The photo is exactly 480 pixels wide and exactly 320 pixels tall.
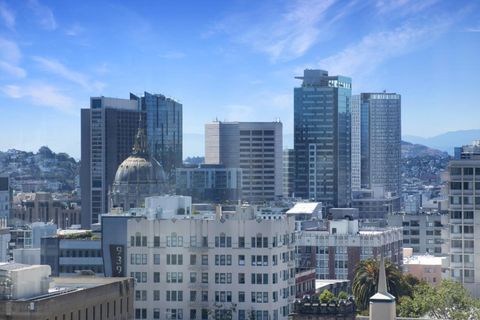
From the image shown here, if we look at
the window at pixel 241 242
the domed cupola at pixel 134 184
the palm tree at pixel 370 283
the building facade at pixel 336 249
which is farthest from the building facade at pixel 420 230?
the window at pixel 241 242

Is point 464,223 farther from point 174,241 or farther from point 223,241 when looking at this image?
point 174,241

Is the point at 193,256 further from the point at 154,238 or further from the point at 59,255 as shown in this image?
the point at 59,255

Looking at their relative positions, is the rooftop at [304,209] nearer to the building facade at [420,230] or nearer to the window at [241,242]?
the building facade at [420,230]

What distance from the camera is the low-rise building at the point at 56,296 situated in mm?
55031

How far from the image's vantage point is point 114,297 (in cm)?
6438

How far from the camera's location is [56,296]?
56719mm

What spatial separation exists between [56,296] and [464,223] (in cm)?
4847

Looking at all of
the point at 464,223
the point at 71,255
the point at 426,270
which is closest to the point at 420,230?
the point at 426,270

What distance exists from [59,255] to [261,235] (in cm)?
1625

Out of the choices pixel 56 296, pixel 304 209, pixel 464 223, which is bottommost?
pixel 56 296

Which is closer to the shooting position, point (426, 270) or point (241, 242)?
point (241, 242)

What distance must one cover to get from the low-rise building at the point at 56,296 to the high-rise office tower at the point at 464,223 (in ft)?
126

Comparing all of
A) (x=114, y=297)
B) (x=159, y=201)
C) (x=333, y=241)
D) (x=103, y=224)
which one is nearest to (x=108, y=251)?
(x=103, y=224)

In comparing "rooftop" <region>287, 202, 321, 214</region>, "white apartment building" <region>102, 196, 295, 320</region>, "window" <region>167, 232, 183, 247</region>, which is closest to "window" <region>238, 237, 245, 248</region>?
"white apartment building" <region>102, 196, 295, 320</region>
